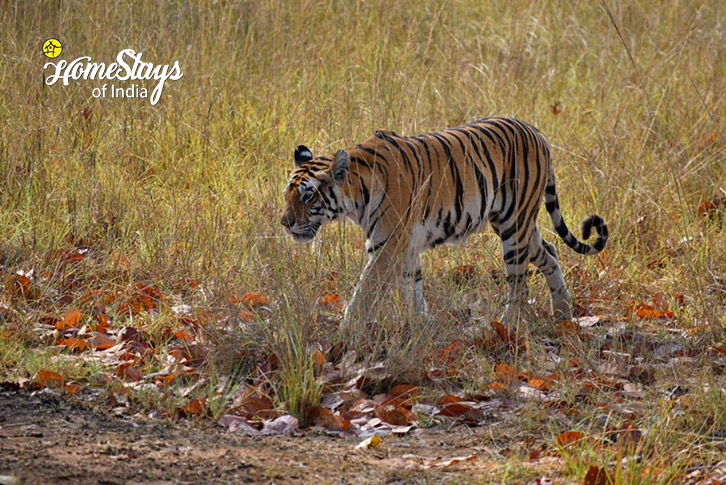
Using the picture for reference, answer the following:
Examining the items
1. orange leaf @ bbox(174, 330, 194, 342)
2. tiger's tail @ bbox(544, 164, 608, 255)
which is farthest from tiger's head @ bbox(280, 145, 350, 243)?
tiger's tail @ bbox(544, 164, 608, 255)

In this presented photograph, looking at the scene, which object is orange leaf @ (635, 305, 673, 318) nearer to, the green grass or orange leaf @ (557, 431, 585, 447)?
the green grass

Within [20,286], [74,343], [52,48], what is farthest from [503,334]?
[52,48]

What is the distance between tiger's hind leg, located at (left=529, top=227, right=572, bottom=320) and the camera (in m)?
5.29

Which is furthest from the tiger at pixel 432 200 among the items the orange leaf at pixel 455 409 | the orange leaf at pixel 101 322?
the orange leaf at pixel 101 322

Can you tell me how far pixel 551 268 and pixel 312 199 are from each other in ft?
5.02

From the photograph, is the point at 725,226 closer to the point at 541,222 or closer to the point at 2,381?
the point at 541,222

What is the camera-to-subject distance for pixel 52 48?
6977 mm

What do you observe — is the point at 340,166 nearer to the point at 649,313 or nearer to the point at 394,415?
the point at 394,415

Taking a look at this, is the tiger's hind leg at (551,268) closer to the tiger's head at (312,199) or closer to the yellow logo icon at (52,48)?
the tiger's head at (312,199)

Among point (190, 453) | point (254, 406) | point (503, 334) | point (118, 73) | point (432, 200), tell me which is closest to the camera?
point (190, 453)

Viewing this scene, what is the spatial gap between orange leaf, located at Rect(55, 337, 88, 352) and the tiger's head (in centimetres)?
113

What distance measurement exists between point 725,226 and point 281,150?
304 centimetres

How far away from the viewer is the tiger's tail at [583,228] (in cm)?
540

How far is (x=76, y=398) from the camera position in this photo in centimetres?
361
